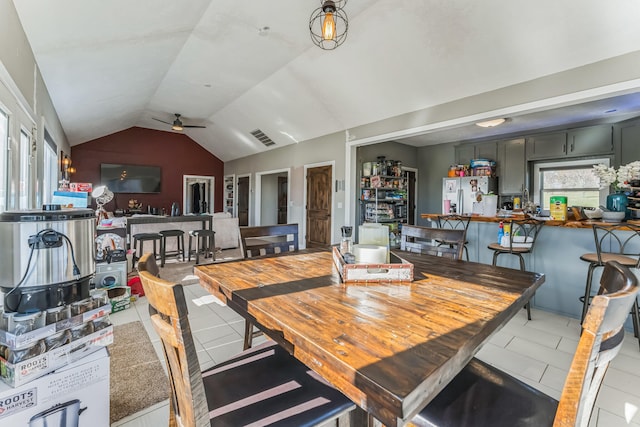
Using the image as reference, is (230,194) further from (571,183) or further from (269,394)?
(269,394)

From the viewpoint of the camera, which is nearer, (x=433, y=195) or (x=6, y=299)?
(x=6, y=299)

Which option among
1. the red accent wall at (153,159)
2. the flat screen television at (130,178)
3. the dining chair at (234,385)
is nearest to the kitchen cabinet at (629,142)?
the dining chair at (234,385)

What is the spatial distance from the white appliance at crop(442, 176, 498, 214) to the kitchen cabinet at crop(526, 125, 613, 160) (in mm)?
853

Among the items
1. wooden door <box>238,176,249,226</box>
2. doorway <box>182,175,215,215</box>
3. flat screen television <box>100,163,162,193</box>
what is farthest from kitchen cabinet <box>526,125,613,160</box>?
flat screen television <box>100,163,162,193</box>

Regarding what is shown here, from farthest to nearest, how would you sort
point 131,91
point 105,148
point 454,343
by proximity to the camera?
point 105,148, point 131,91, point 454,343

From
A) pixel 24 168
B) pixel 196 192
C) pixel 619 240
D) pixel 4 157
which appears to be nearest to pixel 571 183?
pixel 619 240

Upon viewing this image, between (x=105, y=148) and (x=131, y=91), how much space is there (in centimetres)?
419

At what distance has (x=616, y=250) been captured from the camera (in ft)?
9.43

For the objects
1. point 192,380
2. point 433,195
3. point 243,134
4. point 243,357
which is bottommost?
point 243,357

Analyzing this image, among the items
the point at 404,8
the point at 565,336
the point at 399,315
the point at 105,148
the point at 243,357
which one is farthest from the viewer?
the point at 105,148

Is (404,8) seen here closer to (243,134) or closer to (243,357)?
(243,357)

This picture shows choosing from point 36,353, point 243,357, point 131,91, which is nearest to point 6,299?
point 36,353

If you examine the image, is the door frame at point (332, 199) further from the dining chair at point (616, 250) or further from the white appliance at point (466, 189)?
the dining chair at point (616, 250)

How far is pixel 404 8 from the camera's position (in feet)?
10.6
